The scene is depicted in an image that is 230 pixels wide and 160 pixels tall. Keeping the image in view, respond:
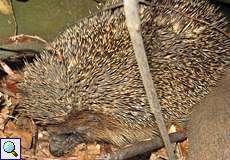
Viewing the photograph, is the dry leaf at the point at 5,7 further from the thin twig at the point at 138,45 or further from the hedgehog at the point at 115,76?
the thin twig at the point at 138,45

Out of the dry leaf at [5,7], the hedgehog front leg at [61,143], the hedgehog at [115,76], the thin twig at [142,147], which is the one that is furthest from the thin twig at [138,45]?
the dry leaf at [5,7]

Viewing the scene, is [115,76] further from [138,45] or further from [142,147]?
[138,45]

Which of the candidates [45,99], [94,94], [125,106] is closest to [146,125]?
[125,106]

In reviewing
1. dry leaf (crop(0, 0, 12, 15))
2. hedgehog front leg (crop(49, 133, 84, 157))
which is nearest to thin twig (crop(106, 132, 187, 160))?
hedgehog front leg (crop(49, 133, 84, 157))

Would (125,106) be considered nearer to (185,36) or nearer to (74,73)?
(74,73)

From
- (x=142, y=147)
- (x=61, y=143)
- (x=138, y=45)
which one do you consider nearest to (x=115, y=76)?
(x=142, y=147)
